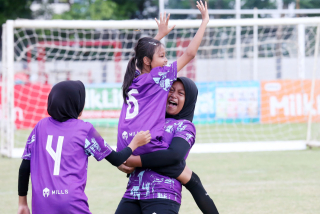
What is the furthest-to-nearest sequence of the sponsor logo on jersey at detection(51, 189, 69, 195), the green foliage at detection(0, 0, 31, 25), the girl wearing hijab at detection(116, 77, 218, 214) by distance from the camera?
1. the green foliage at detection(0, 0, 31, 25)
2. the girl wearing hijab at detection(116, 77, 218, 214)
3. the sponsor logo on jersey at detection(51, 189, 69, 195)

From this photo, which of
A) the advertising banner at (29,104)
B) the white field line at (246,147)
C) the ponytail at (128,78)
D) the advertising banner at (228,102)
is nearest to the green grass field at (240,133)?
the advertising banner at (228,102)

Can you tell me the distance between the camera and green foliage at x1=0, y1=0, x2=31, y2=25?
27419 millimetres

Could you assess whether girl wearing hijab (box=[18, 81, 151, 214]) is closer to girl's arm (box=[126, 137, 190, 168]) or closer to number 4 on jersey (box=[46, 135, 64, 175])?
number 4 on jersey (box=[46, 135, 64, 175])

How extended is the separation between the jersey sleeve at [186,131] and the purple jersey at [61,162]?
0.53 meters

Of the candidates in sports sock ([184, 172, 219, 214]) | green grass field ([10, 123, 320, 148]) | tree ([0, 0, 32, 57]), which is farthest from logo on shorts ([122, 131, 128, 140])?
tree ([0, 0, 32, 57])

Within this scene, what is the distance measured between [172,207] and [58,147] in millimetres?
811

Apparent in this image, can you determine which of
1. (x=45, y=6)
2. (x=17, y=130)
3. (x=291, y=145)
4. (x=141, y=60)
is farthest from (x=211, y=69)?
(x=141, y=60)

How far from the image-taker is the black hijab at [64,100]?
2.69m

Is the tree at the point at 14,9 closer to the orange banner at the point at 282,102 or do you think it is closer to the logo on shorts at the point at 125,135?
the orange banner at the point at 282,102

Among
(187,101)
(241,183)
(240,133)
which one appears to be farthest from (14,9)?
(187,101)

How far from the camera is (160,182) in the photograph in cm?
292

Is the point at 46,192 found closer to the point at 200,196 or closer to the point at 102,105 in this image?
the point at 200,196

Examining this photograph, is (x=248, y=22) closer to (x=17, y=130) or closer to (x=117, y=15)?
(x=17, y=130)

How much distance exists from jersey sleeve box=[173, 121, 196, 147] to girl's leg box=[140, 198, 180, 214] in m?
0.43
